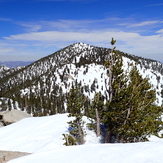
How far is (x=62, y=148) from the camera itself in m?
11.3

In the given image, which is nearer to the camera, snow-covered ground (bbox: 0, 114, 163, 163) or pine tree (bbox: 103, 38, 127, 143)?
snow-covered ground (bbox: 0, 114, 163, 163)

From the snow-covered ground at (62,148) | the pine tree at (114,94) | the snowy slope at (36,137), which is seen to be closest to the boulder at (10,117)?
the snowy slope at (36,137)

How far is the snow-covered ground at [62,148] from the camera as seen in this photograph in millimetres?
7973

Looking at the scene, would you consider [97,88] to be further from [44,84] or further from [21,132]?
[21,132]

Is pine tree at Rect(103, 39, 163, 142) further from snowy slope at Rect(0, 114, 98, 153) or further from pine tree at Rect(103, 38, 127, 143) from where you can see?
snowy slope at Rect(0, 114, 98, 153)

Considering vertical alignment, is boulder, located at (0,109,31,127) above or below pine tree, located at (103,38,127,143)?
below

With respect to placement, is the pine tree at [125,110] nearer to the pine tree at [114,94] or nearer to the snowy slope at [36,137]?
the pine tree at [114,94]

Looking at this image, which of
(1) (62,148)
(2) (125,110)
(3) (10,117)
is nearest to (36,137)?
(1) (62,148)

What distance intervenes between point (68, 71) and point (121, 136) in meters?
A: 173

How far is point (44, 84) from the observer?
586 ft

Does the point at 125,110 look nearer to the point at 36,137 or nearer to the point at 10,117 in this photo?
the point at 36,137

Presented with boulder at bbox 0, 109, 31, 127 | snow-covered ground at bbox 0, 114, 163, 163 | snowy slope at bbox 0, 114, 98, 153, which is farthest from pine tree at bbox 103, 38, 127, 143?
boulder at bbox 0, 109, 31, 127

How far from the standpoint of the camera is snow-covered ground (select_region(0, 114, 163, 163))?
7973 millimetres

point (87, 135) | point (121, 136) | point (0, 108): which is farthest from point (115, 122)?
point (0, 108)
